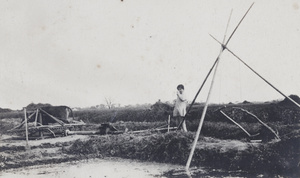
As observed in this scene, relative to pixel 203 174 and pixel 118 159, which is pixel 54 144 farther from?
pixel 203 174

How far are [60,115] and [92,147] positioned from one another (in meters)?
6.71

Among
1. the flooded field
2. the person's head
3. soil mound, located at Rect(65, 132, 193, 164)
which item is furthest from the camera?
the person's head

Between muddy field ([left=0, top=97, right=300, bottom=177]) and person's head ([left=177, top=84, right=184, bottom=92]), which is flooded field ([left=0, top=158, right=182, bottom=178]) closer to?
muddy field ([left=0, top=97, right=300, bottom=177])

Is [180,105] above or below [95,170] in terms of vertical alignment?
above

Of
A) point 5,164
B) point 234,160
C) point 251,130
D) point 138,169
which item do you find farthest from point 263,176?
point 5,164

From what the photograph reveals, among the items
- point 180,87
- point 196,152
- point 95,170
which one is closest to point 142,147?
point 95,170

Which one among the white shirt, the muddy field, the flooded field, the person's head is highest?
the person's head

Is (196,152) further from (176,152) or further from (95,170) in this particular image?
(95,170)

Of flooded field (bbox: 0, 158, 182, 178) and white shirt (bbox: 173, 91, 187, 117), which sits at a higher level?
white shirt (bbox: 173, 91, 187, 117)

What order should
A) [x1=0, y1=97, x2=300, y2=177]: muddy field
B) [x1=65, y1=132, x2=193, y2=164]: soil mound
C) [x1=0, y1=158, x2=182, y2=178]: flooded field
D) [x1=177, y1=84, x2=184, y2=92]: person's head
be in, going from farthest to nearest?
[x1=177, y1=84, x2=184, y2=92]: person's head < [x1=65, y1=132, x2=193, y2=164]: soil mound < [x1=0, y1=158, x2=182, y2=178]: flooded field < [x1=0, y1=97, x2=300, y2=177]: muddy field

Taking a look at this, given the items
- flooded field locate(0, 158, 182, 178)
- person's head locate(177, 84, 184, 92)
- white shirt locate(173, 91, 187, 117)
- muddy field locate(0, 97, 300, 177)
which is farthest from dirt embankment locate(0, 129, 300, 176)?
person's head locate(177, 84, 184, 92)

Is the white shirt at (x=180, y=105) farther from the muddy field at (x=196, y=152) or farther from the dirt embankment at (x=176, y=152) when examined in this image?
the dirt embankment at (x=176, y=152)

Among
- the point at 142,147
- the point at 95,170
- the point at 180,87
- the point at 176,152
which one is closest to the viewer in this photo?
the point at 95,170

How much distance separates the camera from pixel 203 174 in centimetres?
656
